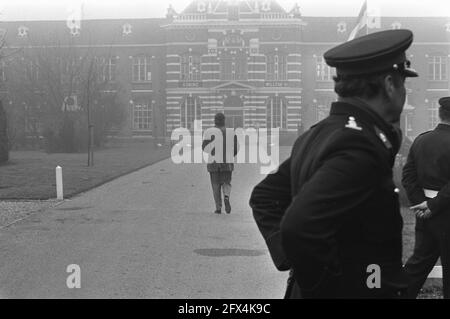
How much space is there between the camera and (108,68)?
5134cm

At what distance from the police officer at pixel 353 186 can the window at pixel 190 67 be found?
161 ft

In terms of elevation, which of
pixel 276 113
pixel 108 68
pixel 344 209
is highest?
pixel 108 68

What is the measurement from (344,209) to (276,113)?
4580cm

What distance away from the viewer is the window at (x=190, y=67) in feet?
167

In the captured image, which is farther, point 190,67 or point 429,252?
point 190,67

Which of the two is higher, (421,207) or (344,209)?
(344,209)

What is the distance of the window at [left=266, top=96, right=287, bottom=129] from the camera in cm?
4719

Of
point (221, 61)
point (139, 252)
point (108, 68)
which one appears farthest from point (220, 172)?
point (108, 68)

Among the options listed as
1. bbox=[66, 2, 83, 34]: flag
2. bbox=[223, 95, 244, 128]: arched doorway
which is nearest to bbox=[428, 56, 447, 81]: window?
bbox=[223, 95, 244, 128]: arched doorway

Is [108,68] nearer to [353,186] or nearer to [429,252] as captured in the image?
[429,252]

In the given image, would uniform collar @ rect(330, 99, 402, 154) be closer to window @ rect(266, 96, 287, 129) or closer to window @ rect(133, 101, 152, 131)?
window @ rect(266, 96, 287, 129)

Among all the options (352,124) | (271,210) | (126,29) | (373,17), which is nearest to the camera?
(352,124)

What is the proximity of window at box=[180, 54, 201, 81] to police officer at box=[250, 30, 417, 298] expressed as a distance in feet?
161

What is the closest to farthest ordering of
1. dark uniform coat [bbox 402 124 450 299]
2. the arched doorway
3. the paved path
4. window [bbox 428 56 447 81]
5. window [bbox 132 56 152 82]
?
1. dark uniform coat [bbox 402 124 450 299]
2. the paved path
3. window [bbox 428 56 447 81]
4. the arched doorway
5. window [bbox 132 56 152 82]
